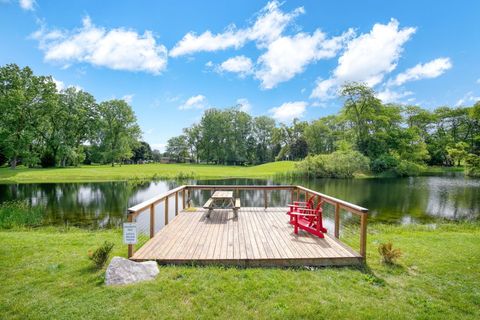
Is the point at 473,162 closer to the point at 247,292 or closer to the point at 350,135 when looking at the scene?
the point at 247,292

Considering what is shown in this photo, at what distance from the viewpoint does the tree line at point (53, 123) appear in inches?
1218

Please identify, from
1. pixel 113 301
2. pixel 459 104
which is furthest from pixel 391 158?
pixel 113 301

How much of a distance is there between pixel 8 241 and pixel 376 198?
58.5 ft

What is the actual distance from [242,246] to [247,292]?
5.21 ft

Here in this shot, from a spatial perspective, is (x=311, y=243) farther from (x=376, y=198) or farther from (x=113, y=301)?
(x=376, y=198)

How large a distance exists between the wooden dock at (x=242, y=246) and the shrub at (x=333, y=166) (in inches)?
1097

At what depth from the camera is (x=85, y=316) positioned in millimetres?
2916

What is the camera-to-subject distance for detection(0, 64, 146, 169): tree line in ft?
102

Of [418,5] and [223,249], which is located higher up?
[418,5]

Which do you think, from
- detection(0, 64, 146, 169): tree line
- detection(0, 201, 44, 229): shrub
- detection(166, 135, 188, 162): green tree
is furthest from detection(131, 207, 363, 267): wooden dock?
detection(166, 135, 188, 162): green tree

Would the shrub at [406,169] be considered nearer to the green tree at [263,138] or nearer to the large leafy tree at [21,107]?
the green tree at [263,138]

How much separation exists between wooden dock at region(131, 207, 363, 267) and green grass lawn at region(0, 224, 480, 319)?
0.20m

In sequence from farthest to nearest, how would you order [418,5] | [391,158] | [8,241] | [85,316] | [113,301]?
1. [391,158]
2. [418,5]
3. [8,241]
4. [113,301]
5. [85,316]

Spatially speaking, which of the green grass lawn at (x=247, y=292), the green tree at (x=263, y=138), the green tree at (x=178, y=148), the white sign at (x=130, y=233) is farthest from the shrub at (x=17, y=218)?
the green tree at (x=178, y=148)
